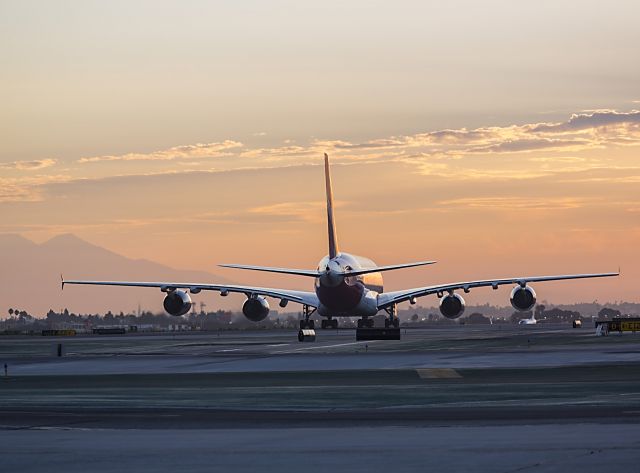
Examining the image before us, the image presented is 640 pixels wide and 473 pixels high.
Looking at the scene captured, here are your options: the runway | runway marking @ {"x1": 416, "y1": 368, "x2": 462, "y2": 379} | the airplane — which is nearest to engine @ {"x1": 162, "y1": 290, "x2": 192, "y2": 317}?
the airplane

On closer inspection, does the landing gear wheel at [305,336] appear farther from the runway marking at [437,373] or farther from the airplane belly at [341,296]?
the runway marking at [437,373]

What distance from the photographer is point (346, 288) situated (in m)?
119

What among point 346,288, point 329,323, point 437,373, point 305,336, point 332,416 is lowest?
point 332,416

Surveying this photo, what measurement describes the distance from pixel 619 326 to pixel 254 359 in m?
48.2

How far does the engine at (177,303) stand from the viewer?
119 m

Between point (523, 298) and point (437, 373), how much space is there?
80.0 m

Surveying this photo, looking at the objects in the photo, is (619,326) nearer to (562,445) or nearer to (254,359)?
(254,359)

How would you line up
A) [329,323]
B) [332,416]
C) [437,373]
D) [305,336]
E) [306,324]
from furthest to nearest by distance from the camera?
[329,323] < [306,324] < [305,336] < [437,373] < [332,416]

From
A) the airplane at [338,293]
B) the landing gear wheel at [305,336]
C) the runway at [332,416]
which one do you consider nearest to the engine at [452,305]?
the airplane at [338,293]

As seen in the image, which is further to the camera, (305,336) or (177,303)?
(177,303)

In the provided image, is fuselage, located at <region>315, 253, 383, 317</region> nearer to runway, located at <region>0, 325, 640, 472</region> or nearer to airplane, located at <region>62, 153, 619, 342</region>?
airplane, located at <region>62, 153, 619, 342</region>

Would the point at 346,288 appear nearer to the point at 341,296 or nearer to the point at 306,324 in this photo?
the point at 341,296

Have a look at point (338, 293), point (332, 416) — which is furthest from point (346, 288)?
point (332, 416)

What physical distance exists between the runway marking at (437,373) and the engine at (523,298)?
76404 millimetres
